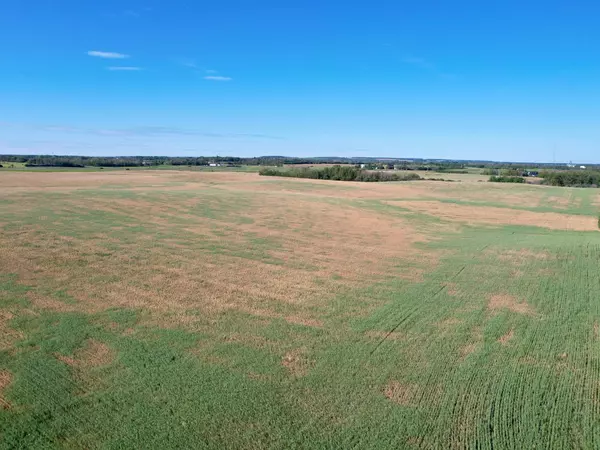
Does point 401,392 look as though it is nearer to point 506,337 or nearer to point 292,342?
point 292,342

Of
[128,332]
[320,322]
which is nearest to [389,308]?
[320,322]

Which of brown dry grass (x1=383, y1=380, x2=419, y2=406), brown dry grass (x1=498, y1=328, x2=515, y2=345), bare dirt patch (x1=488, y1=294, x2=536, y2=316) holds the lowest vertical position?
brown dry grass (x1=383, y1=380, x2=419, y2=406)

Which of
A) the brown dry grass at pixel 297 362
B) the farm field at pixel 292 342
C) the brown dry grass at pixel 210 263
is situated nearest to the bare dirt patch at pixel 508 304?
the farm field at pixel 292 342

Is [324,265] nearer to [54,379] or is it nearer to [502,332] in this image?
[502,332]

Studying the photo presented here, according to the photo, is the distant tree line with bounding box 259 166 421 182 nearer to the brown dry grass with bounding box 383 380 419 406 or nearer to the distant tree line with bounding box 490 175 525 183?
the distant tree line with bounding box 490 175 525 183

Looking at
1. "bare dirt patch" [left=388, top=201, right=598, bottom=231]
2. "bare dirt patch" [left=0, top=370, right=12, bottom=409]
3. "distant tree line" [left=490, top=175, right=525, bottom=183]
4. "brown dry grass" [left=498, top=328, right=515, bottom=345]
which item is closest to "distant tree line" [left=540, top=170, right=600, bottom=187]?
"distant tree line" [left=490, top=175, right=525, bottom=183]

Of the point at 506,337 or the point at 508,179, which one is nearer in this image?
the point at 506,337

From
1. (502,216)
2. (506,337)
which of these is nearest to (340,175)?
(502,216)
